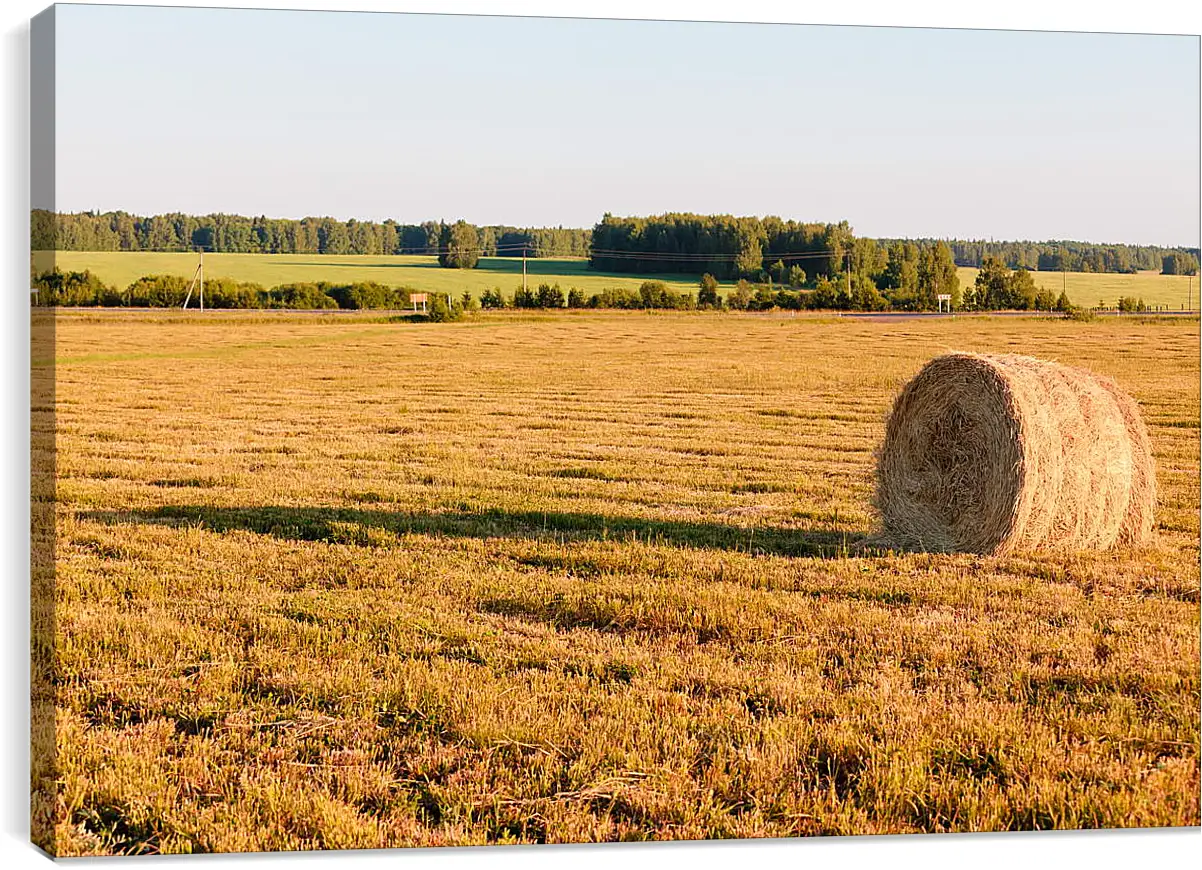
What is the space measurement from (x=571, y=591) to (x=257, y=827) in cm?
229

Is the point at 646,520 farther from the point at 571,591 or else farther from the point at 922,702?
the point at 922,702

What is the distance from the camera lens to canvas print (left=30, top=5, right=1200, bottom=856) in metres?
4.99

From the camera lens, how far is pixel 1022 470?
688 cm

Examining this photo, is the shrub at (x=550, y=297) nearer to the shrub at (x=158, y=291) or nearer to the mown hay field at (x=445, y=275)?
the mown hay field at (x=445, y=275)

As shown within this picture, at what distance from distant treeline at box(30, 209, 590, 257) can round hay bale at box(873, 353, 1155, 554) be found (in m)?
2.59

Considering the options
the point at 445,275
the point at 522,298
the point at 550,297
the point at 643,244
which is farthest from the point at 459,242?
the point at 522,298

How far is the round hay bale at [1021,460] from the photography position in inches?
273

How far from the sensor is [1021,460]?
270 inches

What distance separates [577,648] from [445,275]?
4.95 meters

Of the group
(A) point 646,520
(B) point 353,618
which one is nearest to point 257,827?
(B) point 353,618

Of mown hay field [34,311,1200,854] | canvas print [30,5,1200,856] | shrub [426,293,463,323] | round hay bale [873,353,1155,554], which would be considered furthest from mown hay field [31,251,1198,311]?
round hay bale [873,353,1155,554]

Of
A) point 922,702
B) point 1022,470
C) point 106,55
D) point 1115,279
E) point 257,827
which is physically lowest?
point 257,827

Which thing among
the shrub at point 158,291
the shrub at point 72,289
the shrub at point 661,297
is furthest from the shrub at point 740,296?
the shrub at point 72,289

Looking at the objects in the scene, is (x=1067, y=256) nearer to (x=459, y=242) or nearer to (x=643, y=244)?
(x=643, y=244)
